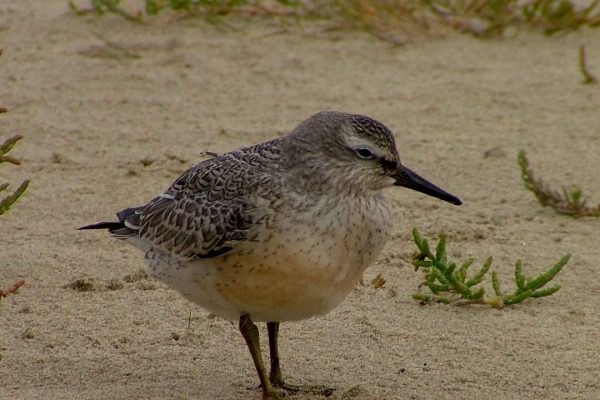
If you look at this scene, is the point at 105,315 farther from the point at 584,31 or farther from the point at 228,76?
the point at 584,31

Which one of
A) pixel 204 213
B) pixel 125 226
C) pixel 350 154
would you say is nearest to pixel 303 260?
pixel 350 154

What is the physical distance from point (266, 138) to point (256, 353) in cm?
330

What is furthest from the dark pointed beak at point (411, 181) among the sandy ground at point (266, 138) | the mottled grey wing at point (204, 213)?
the sandy ground at point (266, 138)

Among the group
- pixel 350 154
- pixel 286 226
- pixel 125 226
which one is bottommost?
pixel 125 226

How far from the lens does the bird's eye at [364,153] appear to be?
5.17 metres

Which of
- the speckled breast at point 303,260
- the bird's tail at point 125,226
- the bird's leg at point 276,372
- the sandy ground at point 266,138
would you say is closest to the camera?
the speckled breast at point 303,260

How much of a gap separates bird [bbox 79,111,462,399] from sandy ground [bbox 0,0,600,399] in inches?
18.8

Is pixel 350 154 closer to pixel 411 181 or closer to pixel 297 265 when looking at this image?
pixel 411 181

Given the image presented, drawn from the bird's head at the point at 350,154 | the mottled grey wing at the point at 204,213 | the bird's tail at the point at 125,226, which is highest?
the bird's head at the point at 350,154

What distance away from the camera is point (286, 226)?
4.91 m

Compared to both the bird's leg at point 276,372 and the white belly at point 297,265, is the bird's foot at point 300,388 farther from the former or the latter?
the white belly at point 297,265

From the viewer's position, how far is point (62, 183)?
761 cm

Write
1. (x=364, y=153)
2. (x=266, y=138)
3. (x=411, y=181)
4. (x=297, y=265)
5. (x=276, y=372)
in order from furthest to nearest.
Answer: (x=266, y=138) < (x=276, y=372) < (x=411, y=181) < (x=364, y=153) < (x=297, y=265)

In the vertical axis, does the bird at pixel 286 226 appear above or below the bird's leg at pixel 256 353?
above
